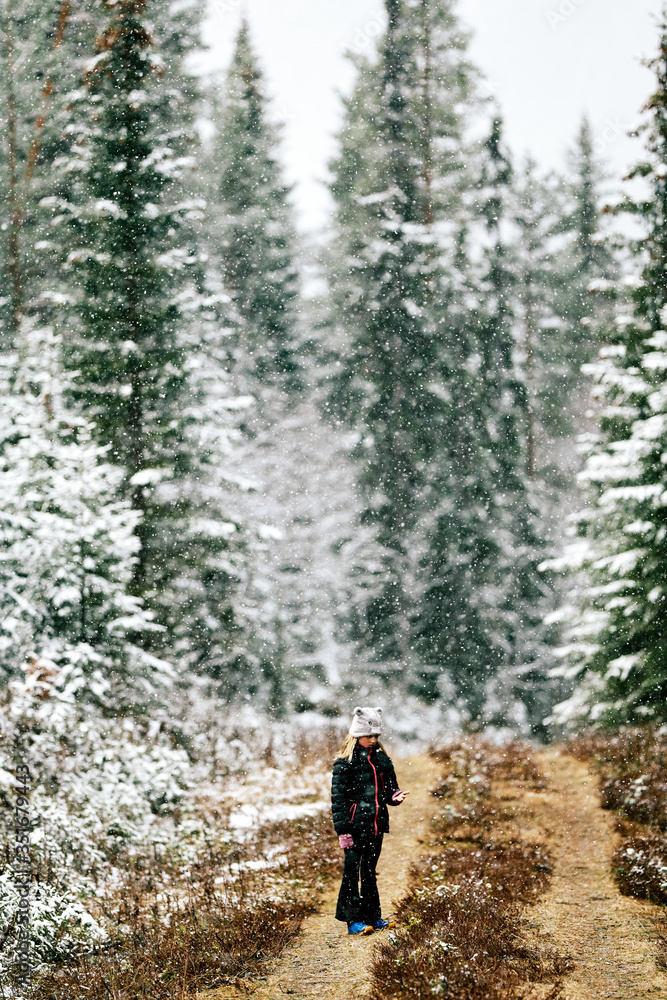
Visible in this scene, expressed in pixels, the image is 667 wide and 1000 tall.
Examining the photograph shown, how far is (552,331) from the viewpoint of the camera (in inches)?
1246

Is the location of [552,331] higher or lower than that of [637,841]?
higher

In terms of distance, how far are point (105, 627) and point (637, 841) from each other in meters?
8.22

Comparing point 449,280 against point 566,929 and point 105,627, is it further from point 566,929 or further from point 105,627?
point 566,929

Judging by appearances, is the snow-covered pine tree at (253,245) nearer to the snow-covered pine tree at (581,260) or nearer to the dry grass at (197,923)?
the snow-covered pine tree at (581,260)

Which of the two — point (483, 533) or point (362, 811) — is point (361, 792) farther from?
point (483, 533)

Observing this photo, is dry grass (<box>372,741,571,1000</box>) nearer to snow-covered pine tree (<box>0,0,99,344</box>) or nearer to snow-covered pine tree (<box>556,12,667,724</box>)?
snow-covered pine tree (<box>556,12,667,724</box>)

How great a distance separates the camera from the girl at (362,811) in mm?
6902

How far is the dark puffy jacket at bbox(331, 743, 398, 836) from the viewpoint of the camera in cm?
682

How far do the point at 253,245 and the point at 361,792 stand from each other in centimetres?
2311

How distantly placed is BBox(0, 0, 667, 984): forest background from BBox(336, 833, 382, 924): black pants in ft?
7.71

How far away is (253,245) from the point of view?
26.6m

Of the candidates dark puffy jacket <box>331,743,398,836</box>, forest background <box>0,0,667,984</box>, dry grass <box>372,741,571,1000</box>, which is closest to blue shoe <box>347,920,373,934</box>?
dry grass <box>372,741,571,1000</box>

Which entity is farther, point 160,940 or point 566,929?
point 566,929

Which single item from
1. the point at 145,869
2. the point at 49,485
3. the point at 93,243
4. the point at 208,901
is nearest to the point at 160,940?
the point at 208,901
